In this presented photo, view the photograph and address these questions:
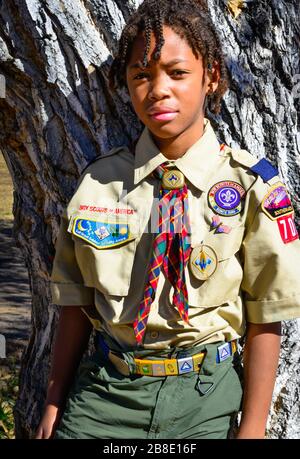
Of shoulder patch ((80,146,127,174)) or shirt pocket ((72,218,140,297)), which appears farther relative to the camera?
shoulder patch ((80,146,127,174))

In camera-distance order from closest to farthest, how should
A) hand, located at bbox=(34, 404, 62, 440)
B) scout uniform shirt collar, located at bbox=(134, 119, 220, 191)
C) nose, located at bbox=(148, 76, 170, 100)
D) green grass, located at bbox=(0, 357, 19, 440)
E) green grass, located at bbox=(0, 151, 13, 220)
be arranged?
nose, located at bbox=(148, 76, 170, 100) < scout uniform shirt collar, located at bbox=(134, 119, 220, 191) < hand, located at bbox=(34, 404, 62, 440) < green grass, located at bbox=(0, 357, 19, 440) < green grass, located at bbox=(0, 151, 13, 220)

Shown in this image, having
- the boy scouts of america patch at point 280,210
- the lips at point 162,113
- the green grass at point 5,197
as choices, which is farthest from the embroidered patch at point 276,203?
the green grass at point 5,197

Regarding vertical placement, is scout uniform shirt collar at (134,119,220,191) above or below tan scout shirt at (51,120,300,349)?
above

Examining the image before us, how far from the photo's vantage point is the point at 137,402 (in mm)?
2420

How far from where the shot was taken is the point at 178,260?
244cm

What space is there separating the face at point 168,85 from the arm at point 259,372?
635 millimetres

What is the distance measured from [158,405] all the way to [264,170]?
29.1 inches

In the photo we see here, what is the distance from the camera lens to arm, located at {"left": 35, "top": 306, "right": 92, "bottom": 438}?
2.67m

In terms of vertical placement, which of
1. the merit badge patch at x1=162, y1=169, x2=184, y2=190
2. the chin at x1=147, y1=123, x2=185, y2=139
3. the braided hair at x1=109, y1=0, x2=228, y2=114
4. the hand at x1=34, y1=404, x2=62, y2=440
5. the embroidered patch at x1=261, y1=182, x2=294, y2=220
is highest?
the braided hair at x1=109, y1=0, x2=228, y2=114

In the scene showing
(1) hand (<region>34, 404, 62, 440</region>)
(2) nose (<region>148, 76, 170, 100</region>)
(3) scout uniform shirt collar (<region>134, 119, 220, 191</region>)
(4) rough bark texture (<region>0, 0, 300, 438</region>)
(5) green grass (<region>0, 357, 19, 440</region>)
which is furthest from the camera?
(5) green grass (<region>0, 357, 19, 440</region>)

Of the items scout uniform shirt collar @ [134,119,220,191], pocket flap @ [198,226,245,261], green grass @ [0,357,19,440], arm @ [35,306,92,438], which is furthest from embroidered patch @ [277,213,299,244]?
green grass @ [0,357,19,440]

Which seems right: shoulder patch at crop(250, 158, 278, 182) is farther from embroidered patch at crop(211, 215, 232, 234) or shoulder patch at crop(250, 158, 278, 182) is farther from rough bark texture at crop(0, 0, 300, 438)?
rough bark texture at crop(0, 0, 300, 438)

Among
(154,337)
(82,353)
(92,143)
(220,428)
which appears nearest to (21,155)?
(92,143)

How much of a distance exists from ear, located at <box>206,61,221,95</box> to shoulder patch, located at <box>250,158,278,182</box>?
0.89 feet
